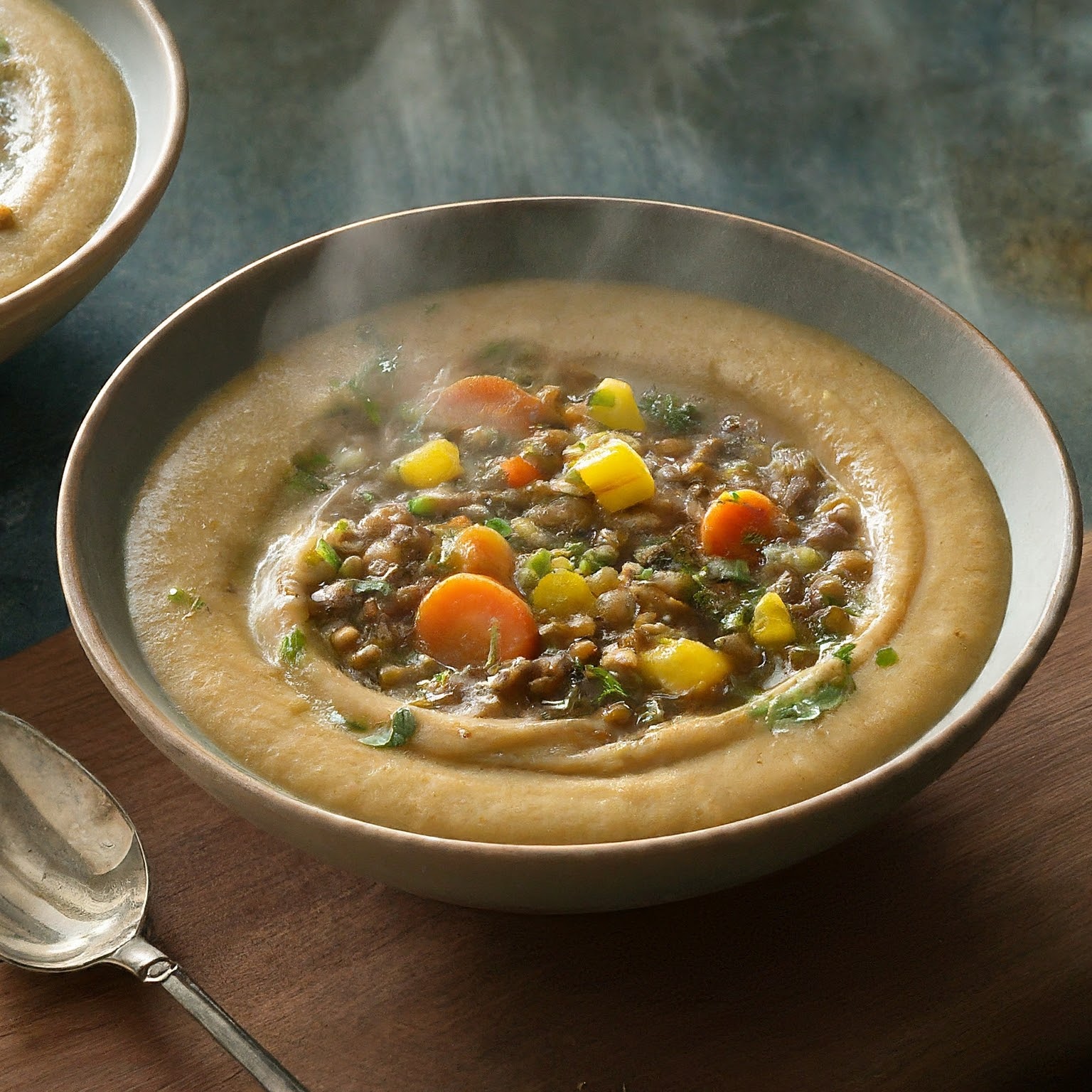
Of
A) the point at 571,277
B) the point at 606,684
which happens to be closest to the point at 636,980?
the point at 606,684

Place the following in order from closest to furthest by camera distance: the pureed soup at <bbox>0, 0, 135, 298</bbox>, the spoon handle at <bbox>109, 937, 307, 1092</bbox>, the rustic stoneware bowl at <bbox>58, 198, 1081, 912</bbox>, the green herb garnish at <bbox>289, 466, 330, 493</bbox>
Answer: the rustic stoneware bowl at <bbox>58, 198, 1081, 912</bbox>, the spoon handle at <bbox>109, 937, 307, 1092</bbox>, the green herb garnish at <bbox>289, 466, 330, 493</bbox>, the pureed soup at <bbox>0, 0, 135, 298</bbox>

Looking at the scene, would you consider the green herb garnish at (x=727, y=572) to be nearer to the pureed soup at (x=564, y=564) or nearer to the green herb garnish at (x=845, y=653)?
the pureed soup at (x=564, y=564)

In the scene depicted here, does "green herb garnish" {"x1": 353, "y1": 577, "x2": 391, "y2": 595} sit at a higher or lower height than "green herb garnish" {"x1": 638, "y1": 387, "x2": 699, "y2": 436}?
higher

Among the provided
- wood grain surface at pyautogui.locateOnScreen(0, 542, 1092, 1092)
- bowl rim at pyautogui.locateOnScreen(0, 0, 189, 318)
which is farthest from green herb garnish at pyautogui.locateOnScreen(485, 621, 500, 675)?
bowl rim at pyautogui.locateOnScreen(0, 0, 189, 318)

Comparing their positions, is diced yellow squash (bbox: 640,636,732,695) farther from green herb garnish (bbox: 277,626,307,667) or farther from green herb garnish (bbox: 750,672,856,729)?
green herb garnish (bbox: 277,626,307,667)

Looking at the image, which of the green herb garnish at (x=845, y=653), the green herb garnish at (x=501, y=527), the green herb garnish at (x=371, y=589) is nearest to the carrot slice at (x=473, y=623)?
the green herb garnish at (x=371, y=589)

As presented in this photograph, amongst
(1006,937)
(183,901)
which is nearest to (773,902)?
(1006,937)

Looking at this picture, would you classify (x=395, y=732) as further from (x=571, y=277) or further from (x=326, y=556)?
(x=571, y=277)
